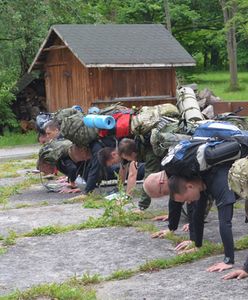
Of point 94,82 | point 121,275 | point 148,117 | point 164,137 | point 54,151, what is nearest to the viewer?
point 121,275

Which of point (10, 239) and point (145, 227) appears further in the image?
point (145, 227)

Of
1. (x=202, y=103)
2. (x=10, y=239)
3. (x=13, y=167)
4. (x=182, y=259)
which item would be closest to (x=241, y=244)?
(x=182, y=259)

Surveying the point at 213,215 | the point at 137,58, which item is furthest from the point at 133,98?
the point at 213,215

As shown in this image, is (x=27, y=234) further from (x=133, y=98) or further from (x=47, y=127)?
(x=133, y=98)

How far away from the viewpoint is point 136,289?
4961 mm

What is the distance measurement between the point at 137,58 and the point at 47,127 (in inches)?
457

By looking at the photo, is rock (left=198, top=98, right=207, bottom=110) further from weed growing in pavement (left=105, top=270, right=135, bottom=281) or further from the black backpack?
weed growing in pavement (left=105, top=270, right=135, bottom=281)

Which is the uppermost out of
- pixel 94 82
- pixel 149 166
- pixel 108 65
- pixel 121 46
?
pixel 121 46

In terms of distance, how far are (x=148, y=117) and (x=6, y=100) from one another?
1690 centimetres

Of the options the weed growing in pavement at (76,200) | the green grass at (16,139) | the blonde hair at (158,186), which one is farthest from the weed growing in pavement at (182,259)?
the green grass at (16,139)

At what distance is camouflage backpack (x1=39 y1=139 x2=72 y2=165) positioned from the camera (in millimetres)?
9938

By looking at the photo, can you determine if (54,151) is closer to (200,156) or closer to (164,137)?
(164,137)

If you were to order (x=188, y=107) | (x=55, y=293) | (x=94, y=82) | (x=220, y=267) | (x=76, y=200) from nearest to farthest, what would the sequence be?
(x=55, y=293) → (x=220, y=267) → (x=188, y=107) → (x=76, y=200) → (x=94, y=82)

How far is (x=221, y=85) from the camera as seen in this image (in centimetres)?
4066
